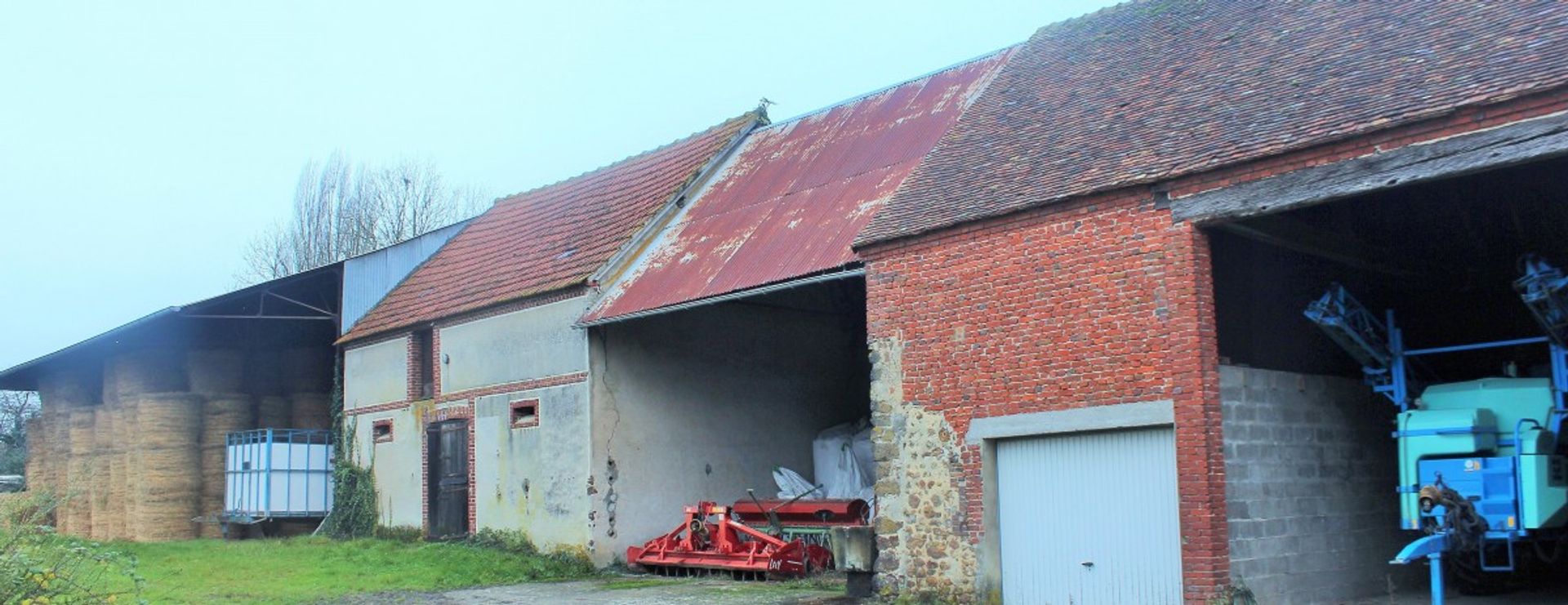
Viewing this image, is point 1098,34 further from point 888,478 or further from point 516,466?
point 516,466

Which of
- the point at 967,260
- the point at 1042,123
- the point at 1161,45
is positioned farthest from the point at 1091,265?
the point at 1161,45

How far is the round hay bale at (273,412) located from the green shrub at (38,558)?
46.7 ft

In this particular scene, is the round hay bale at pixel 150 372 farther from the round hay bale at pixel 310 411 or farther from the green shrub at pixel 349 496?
the green shrub at pixel 349 496

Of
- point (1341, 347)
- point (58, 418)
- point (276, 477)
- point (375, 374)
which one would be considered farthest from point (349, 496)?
point (1341, 347)

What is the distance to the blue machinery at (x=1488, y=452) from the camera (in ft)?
37.5

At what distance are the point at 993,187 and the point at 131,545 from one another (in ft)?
52.5

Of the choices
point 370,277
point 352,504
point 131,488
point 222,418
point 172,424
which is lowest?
point 352,504

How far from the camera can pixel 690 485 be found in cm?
1917

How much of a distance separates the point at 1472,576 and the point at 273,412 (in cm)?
2049

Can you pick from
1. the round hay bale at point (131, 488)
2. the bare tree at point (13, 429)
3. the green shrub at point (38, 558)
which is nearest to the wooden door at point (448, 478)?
the round hay bale at point (131, 488)

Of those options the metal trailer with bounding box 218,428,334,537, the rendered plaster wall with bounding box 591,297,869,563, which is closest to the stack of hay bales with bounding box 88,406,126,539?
the metal trailer with bounding box 218,428,334,537

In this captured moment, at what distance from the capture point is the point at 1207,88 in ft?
43.0

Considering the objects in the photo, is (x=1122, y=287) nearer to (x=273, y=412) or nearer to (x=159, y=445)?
(x=273, y=412)

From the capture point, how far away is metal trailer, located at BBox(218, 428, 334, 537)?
77.3ft
